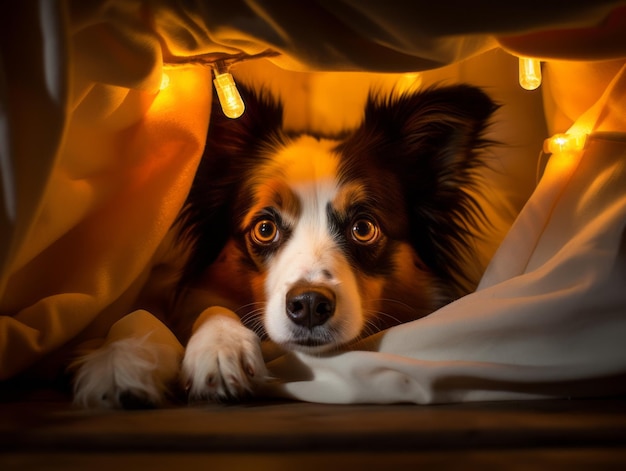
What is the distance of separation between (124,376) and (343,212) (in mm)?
723

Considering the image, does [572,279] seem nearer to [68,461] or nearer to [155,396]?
[155,396]

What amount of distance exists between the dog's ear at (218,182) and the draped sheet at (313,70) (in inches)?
11.8

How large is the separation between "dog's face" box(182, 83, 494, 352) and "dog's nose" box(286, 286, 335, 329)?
0.11 meters

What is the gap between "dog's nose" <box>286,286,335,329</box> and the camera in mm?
1491

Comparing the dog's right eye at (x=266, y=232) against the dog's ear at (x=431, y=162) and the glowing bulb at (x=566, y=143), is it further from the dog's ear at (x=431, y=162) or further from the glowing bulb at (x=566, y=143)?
the glowing bulb at (x=566, y=143)

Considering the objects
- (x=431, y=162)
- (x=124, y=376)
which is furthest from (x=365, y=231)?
(x=124, y=376)

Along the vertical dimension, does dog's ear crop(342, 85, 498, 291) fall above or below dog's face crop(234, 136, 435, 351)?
above

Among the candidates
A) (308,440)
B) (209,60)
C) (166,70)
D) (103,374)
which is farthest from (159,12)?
(308,440)

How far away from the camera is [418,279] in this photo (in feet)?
6.37

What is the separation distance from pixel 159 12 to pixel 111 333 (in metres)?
0.69

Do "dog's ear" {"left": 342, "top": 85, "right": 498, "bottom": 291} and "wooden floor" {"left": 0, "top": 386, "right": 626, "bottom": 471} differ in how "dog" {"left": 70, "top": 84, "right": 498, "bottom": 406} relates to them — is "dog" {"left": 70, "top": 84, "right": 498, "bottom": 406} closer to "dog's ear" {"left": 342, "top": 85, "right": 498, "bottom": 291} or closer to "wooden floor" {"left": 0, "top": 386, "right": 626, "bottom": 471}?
"dog's ear" {"left": 342, "top": 85, "right": 498, "bottom": 291}

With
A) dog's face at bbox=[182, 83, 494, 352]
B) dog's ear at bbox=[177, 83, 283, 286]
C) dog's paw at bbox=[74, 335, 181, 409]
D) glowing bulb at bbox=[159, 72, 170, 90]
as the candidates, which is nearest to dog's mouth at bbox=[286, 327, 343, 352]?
dog's face at bbox=[182, 83, 494, 352]

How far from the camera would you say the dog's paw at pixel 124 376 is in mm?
1266

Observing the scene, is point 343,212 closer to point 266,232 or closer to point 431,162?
point 266,232
